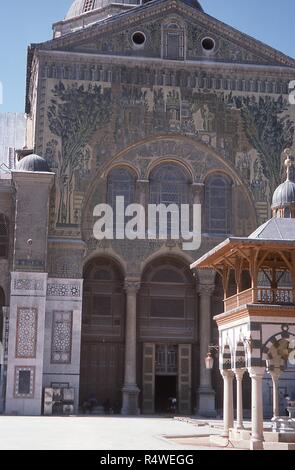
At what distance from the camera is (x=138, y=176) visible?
1330 inches

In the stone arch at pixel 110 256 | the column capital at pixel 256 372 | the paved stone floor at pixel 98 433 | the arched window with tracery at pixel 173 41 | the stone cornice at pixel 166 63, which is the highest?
the arched window with tracery at pixel 173 41

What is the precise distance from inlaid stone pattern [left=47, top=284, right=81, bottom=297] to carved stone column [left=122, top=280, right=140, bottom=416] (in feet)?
6.84

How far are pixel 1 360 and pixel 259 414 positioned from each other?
15.6 metres

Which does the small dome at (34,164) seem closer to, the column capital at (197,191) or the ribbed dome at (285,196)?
the column capital at (197,191)

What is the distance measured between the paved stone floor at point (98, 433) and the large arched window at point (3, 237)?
7.72 m

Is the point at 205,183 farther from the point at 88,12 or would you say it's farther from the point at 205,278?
the point at 88,12

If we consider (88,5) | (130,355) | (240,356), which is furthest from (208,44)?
(240,356)

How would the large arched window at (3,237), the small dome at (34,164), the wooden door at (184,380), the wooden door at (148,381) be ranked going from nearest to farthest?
the small dome at (34,164) < the wooden door at (148,381) < the wooden door at (184,380) < the large arched window at (3,237)

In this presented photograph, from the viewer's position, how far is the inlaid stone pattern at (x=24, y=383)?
30.6 metres

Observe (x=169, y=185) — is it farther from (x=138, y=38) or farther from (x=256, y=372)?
(x=256, y=372)

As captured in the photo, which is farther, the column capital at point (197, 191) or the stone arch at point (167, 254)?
the column capital at point (197, 191)

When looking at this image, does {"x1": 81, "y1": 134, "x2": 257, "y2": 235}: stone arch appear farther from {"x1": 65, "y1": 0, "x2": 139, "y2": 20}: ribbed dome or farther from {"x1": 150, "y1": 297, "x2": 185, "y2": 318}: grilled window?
{"x1": 65, "y1": 0, "x2": 139, "y2": 20}: ribbed dome

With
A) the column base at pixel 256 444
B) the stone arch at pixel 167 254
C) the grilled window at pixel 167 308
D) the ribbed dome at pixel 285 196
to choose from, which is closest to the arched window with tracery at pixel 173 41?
the stone arch at pixel 167 254

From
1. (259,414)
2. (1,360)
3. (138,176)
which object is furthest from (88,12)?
(259,414)
